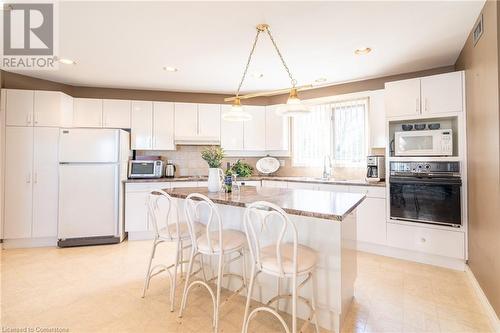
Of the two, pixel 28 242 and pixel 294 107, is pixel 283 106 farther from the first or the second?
pixel 28 242

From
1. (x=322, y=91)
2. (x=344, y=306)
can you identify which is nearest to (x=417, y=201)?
(x=344, y=306)

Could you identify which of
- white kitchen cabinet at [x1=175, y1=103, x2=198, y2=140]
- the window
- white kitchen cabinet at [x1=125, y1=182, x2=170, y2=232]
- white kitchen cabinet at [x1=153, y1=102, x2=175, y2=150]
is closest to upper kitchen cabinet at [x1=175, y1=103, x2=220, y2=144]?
white kitchen cabinet at [x1=175, y1=103, x2=198, y2=140]

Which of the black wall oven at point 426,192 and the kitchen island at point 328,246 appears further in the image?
the black wall oven at point 426,192

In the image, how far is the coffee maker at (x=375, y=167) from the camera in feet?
11.5

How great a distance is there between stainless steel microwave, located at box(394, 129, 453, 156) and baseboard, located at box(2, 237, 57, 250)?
16.6ft

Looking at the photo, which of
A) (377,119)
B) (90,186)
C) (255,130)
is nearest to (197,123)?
(255,130)

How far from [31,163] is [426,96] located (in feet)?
17.6

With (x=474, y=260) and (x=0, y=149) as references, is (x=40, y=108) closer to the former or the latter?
(x=0, y=149)

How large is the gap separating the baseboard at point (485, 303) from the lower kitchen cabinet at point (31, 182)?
5066 mm

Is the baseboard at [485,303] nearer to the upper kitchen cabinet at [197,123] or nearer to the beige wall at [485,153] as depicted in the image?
the beige wall at [485,153]

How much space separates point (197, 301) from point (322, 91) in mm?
3732

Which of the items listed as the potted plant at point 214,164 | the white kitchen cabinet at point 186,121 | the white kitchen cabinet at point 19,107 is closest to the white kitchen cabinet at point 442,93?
the potted plant at point 214,164

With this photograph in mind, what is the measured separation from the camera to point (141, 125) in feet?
14.0

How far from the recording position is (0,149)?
3.43 m
